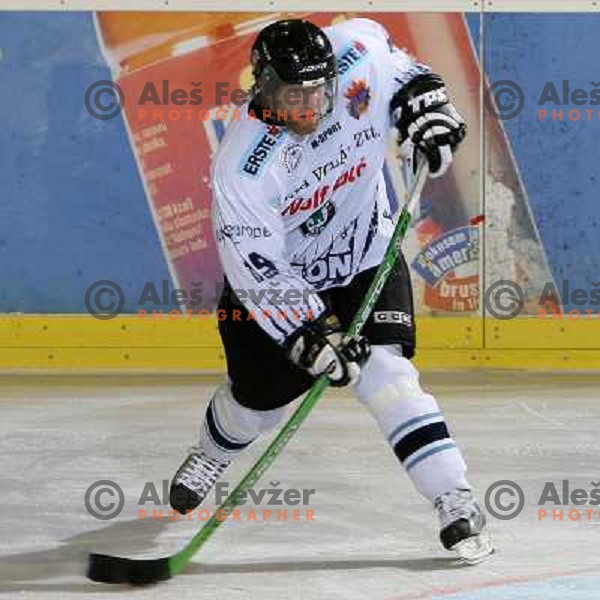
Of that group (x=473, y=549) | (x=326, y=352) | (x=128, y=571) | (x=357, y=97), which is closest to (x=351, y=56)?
(x=357, y=97)

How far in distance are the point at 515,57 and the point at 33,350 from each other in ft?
6.39

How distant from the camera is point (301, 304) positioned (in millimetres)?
3381

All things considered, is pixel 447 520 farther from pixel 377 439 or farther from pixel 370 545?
pixel 377 439

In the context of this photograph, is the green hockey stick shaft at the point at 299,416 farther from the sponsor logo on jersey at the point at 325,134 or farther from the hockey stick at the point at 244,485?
the sponsor logo on jersey at the point at 325,134

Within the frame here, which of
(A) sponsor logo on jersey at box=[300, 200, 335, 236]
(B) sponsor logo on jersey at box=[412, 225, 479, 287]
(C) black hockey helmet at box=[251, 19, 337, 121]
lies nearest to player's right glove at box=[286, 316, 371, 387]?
(A) sponsor logo on jersey at box=[300, 200, 335, 236]

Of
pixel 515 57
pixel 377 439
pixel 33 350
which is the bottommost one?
pixel 377 439

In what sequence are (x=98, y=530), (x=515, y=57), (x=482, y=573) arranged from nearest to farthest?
(x=482, y=573) → (x=98, y=530) → (x=515, y=57)

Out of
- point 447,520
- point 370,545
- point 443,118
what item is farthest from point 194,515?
point 443,118

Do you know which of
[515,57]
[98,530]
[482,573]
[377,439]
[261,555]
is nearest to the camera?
[482,573]

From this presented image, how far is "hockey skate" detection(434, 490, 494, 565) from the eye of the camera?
3393 mm

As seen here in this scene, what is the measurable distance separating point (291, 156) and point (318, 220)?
0.79 ft

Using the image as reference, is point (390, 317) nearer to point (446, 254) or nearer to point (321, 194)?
point (321, 194)

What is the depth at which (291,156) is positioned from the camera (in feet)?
11.3

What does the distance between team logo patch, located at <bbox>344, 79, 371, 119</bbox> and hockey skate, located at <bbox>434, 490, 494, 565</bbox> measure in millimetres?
784
